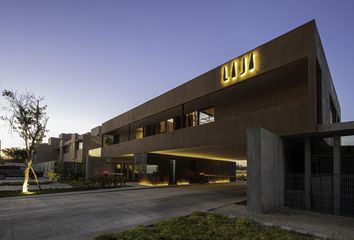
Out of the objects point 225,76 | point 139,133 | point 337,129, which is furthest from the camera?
point 139,133

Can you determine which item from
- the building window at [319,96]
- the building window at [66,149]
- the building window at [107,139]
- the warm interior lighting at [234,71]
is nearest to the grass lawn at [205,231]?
the building window at [319,96]

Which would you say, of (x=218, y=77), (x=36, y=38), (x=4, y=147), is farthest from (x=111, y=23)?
(x=4, y=147)

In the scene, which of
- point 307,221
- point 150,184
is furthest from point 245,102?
point 150,184

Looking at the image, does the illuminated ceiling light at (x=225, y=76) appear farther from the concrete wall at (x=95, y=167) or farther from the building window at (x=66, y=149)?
the building window at (x=66, y=149)

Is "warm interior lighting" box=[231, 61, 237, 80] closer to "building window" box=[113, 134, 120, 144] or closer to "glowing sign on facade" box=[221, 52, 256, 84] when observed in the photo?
"glowing sign on facade" box=[221, 52, 256, 84]

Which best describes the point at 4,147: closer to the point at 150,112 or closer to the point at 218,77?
the point at 150,112

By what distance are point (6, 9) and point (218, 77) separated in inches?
561

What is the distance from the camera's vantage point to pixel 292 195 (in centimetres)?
1473

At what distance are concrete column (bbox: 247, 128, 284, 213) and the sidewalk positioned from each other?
20.7 inches

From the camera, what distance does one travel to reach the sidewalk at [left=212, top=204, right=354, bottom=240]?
365 inches

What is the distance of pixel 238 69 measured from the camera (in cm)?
1825

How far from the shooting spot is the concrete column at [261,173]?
12.5 meters

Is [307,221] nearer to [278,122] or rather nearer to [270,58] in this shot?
[278,122]

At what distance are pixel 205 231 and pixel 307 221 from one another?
16.1 feet
